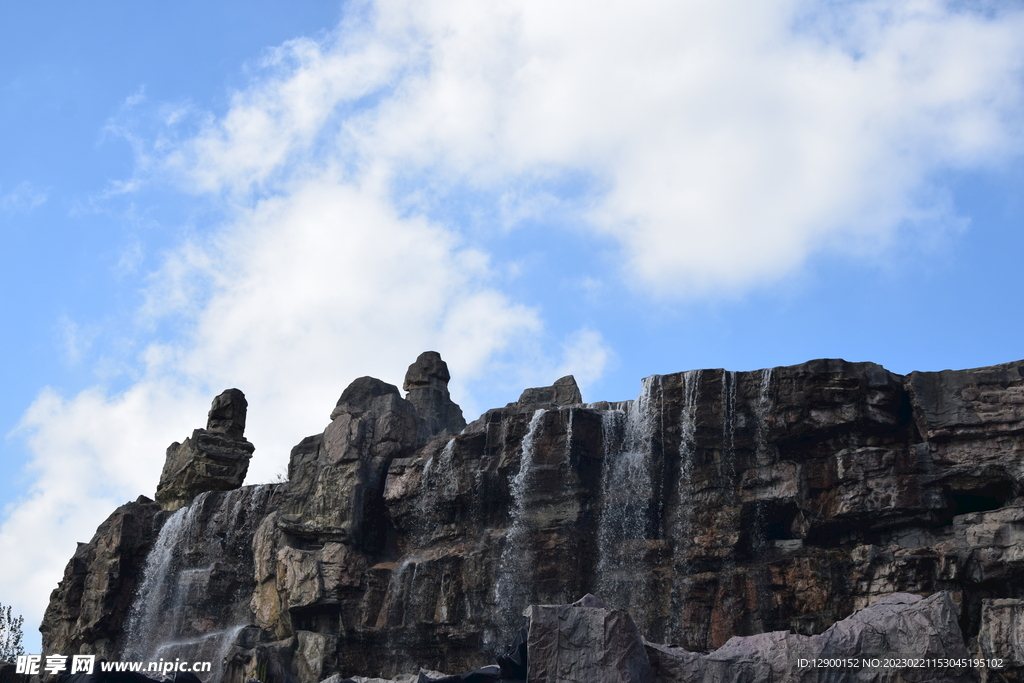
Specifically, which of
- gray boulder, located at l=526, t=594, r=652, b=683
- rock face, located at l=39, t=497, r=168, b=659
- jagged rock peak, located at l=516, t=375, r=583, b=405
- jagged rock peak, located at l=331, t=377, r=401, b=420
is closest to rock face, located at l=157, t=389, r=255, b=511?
rock face, located at l=39, t=497, r=168, b=659

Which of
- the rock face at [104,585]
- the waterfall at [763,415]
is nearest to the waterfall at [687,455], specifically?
the waterfall at [763,415]

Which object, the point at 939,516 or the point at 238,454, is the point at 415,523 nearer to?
the point at 238,454

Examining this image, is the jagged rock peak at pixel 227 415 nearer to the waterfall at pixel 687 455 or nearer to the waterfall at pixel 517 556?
the waterfall at pixel 517 556

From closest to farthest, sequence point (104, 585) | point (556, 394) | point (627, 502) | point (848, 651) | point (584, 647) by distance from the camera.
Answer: point (584, 647) < point (848, 651) < point (627, 502) < point (556, 394) < point (104, 585)

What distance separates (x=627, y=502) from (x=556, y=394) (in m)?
5.77

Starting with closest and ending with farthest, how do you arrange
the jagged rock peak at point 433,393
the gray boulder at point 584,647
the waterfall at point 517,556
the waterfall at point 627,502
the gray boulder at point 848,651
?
the gray boulder at point 584,647
the gray boulder at point 848,651
the waterfall at point 627,502
the waterfall at point 517,556
the jagged rock peak at point 433,393

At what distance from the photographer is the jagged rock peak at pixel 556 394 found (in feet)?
117

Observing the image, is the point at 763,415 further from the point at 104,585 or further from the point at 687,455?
the point at 104,585

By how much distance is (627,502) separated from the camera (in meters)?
31.6

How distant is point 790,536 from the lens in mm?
30000

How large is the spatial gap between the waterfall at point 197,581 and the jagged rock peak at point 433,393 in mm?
6857

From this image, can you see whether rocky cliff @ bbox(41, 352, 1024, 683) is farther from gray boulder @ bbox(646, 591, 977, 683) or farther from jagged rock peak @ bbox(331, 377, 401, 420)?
gray boulder @ bbox(646, 591, 977, 683)

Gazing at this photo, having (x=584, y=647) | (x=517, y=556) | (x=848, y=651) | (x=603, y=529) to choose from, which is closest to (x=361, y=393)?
(x=517, y=556)

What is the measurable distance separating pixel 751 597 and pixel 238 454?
2481 centimetres
